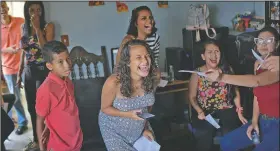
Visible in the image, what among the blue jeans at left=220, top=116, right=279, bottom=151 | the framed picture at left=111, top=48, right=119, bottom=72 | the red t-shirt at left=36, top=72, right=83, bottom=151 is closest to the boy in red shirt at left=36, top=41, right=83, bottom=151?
the red t-shirt at left=36, top=72, right=83, bottom=151

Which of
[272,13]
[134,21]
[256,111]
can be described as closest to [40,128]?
[134,21]

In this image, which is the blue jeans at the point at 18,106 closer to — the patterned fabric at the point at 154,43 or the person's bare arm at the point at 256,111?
the patterned fabric at the point at 154,43

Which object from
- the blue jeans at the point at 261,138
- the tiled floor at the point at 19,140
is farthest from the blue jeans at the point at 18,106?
the blue jeans at the point at 261,138

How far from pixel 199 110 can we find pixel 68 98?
44cm

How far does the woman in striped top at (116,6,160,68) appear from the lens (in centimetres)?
117

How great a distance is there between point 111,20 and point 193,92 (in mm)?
362

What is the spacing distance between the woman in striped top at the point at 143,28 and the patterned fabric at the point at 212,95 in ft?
0.55

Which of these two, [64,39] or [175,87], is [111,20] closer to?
[64,39]

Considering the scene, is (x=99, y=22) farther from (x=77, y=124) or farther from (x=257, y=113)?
(x=257, y=113)

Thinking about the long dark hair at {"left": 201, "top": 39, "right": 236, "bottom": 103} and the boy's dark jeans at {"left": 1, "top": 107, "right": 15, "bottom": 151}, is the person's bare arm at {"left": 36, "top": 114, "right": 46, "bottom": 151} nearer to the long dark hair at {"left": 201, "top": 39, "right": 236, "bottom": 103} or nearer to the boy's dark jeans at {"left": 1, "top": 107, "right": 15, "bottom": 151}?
the boy's dark jeans at {"left": 1, "top": 107, "right": 15, "bottom": 151}

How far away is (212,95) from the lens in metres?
1.22

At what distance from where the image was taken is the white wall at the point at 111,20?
3.59 feet

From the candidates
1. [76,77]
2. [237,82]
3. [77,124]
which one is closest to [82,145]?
[77,124]

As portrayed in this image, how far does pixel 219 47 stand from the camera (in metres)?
1.21
